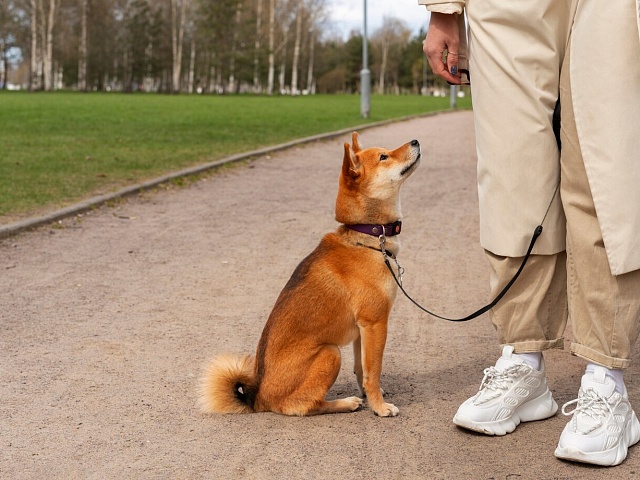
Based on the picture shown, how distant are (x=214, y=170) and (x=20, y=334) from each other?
25.3 feet

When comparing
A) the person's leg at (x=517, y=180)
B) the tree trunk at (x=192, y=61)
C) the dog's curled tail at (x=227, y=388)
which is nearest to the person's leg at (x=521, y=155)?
the person's leg at (x=517, y=180)

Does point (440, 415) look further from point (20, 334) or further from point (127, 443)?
point (20, 334)

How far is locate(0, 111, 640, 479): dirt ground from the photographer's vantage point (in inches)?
130

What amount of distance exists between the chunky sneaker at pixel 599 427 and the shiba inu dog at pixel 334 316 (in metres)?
0.77

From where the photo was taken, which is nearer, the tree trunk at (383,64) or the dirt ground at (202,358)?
the dirt ground at (202,358)

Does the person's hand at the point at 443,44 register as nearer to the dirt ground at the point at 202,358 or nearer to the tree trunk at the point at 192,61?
the dirt ground at the point at 202,358

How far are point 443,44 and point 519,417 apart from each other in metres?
1.48

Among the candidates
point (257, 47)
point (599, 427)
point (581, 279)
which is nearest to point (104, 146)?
point (581, 279)

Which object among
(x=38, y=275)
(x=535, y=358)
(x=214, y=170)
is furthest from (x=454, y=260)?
(x=214, y=170)

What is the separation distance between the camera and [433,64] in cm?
372

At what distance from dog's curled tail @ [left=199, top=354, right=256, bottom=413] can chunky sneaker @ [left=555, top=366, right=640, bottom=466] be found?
1.24m

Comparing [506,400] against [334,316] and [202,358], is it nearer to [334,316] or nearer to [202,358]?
[334,316]

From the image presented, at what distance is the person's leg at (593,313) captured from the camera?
3.26 meters

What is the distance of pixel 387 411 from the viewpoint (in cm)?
377
